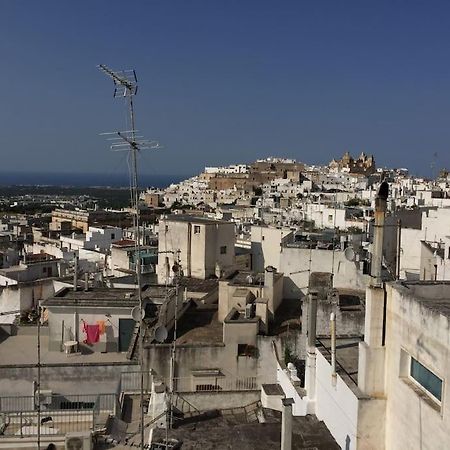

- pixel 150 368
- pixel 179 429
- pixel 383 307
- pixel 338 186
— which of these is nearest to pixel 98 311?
pixel 150 368

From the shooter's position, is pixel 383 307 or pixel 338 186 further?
pixel 338 186

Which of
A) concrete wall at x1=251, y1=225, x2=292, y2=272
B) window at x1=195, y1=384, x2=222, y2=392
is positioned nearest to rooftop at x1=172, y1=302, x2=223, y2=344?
window at x1=195, y1=384, x2=222, y2=392

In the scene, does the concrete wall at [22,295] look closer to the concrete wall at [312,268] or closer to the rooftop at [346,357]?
the concrete wall at [312,268]

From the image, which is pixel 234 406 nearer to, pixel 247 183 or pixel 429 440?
pixel 429 440

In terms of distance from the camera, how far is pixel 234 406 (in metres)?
17.3

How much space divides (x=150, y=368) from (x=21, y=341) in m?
6.39

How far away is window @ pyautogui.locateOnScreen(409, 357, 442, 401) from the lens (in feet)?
27.8

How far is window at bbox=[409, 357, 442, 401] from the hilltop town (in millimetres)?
33

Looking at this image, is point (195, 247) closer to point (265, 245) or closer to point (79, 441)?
point (265, 245)

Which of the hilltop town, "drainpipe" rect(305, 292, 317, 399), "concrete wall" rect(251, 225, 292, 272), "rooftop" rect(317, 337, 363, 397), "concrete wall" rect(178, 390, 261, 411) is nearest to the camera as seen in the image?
the hilltop town

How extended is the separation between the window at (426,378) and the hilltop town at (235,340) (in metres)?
0.03

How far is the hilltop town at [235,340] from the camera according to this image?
10078mm

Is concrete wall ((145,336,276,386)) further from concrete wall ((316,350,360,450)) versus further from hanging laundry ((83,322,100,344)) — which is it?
concrete wall ((316,350,360,450))

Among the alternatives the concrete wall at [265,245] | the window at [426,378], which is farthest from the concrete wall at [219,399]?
the concrete wall at [265,245]
